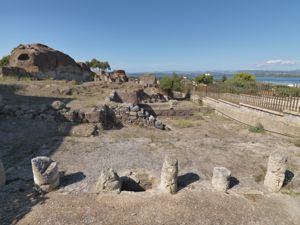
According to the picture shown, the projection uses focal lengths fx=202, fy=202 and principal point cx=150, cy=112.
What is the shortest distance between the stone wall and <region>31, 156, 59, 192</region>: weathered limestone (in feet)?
30.9

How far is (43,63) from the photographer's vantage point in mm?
30312

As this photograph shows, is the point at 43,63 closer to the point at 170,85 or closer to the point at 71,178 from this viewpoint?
the point at 170,85

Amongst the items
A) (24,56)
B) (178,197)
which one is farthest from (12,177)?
(24,56)

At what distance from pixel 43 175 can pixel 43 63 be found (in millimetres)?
30886

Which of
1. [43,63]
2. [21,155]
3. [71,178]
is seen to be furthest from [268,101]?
[43,63]

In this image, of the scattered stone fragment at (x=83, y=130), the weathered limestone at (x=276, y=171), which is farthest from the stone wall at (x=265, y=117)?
the scattered stone fragment at (x=83, y=130)

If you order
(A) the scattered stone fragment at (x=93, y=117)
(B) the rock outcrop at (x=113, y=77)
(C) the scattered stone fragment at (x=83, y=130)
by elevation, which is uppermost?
(B) the rock outcrop at (x=113, y=77)

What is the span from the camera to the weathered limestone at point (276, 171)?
445 cm

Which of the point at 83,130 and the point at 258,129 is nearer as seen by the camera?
the point at 83,130

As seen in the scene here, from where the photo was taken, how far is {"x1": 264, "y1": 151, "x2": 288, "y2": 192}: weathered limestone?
14.6 feet

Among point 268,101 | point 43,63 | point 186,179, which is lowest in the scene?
point 186,179

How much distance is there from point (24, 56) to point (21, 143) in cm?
2798

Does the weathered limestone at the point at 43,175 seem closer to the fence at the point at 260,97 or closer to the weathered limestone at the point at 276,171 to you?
the weathered limestone at the point at 276,171

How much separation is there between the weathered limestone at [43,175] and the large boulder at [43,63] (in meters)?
22.7
